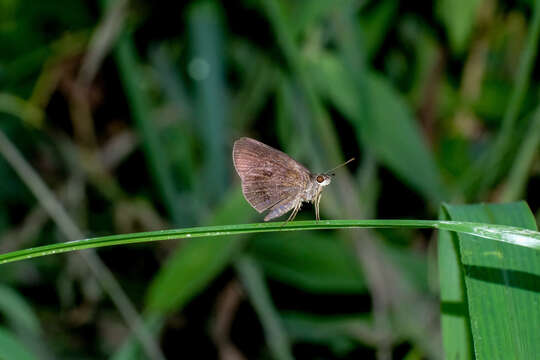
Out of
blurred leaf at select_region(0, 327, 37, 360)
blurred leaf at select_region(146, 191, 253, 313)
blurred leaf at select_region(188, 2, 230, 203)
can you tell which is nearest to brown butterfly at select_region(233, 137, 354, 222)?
blurred leaf at select_region(146, 191, 253, 313)

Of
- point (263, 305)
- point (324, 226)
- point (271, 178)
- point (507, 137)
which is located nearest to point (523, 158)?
point (507, 137)

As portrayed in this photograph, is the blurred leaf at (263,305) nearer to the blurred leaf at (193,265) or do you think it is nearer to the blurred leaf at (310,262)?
the blurred leaf at (310,262)

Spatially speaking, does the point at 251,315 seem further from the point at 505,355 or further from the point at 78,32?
the point at 505,355

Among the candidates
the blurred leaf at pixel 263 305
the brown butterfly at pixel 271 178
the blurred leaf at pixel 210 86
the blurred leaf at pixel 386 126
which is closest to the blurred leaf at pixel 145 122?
the blurred leaf at pixel 210 86

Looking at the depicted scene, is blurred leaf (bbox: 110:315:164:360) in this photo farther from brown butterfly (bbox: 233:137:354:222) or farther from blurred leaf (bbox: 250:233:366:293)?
brown butterfly (bbox: 233:137:354:222)

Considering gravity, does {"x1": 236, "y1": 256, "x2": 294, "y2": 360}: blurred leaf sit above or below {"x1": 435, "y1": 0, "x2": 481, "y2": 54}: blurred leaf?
below

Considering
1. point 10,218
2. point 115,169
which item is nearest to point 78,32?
point 115,169
